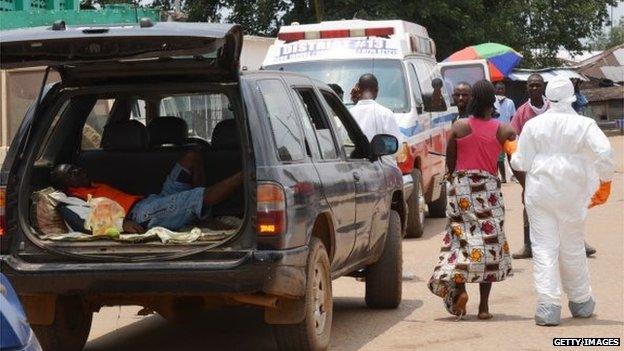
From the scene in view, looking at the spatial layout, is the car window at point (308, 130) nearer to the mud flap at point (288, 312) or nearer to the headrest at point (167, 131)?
the headrest at point (167, 131)

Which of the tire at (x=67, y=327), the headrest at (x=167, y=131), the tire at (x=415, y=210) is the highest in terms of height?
the headrest at (x=167, y=131)

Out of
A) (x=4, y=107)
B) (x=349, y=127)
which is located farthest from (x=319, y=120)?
(x=4, y=107)

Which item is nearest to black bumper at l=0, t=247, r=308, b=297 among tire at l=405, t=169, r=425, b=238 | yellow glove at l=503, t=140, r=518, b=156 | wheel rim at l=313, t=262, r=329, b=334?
wheel rim at l=313, t=262, r=329, b=334

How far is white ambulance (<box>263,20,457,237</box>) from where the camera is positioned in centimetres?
1520

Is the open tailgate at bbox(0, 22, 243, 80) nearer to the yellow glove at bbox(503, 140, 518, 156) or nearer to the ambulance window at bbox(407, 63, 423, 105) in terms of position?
the yellow glove at bbox(503, 140, 518, 156)

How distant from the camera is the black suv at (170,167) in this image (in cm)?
744

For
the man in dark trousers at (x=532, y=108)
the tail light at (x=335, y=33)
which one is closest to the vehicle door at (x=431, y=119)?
the tail light at (x=335, y=33)

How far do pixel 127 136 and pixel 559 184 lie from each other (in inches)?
110

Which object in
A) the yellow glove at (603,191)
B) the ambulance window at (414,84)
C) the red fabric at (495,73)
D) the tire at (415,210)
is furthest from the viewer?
the red fabric at (495,73)

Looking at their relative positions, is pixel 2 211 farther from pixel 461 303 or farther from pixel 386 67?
pixel 386 67

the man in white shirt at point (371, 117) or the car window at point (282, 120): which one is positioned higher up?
the car window at point (282, 120)

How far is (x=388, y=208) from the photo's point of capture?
10023mm

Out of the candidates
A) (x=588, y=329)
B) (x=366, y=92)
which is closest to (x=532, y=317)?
(x=588, y=329)

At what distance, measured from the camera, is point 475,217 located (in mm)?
9578
